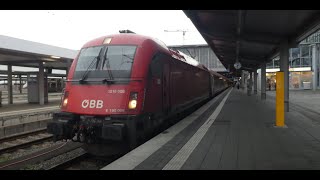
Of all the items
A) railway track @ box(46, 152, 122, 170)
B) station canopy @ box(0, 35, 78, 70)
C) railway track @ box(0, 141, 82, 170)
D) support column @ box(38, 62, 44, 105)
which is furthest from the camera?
support column @ box(38, 62, 44, 105)

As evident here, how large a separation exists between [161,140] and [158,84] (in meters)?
1.54

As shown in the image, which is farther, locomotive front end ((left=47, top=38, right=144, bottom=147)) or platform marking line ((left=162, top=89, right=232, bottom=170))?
locomotive front end ((left=47, top=38, right=144, bottom=147))

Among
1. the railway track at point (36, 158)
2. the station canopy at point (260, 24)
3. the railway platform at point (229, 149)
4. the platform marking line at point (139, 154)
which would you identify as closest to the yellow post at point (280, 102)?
the railway platform at point (229, 149)

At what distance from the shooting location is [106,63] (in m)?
8.45

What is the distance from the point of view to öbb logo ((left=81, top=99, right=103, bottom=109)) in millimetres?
7859

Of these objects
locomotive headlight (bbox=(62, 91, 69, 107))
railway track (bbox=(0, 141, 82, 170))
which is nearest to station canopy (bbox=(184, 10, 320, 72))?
locomotive headlight (bbox=(62, 91, 69, 107))

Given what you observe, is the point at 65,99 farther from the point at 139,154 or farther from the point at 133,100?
the point at 139,154

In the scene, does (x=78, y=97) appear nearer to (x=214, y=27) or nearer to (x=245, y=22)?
(x=245, y=22)

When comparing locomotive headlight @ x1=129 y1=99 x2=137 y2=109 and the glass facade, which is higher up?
the glass facade

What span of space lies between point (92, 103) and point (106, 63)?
1108mm

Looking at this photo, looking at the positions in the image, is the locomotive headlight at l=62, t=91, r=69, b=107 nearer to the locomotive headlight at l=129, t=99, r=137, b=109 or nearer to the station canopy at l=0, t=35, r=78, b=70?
the locomotive headlight at l=129, t=99, r=137, b=109

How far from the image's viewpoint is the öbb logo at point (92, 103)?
25.8ft

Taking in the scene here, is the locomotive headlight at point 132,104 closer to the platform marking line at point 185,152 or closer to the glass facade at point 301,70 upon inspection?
the platform marking line at point 185,152

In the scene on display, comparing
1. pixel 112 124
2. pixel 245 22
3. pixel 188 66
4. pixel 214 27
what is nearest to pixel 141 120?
pixel 112 124
